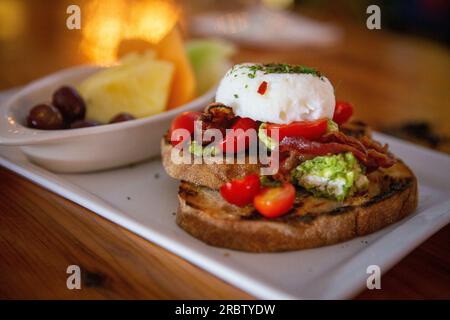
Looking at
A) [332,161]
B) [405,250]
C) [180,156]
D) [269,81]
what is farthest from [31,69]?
[405,250]

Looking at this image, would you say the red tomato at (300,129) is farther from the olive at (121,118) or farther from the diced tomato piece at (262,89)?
the olive at (121,118)

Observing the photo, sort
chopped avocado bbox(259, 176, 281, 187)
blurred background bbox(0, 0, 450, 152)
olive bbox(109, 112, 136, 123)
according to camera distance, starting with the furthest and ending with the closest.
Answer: blurred background bbox(0, 0, 450, 152) → olive bbox(109, 112, 136, 123) → chopped avocado bbox(259, 176, 281, 187)

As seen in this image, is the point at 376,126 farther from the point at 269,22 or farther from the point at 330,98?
the point at 269,22

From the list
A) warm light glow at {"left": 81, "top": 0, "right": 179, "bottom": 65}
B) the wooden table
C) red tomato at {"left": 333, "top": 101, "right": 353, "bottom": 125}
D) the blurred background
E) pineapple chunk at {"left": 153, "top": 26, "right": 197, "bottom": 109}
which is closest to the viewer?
the wooden table

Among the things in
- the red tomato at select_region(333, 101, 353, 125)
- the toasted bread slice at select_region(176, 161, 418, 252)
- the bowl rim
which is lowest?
the toasted bread slice at select_region(176, 161, 418, 252)

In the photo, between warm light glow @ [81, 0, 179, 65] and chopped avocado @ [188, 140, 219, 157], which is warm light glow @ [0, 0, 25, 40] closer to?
warm light glow @ [81, 0, 179, 65]

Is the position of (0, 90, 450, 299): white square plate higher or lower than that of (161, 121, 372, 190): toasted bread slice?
lower

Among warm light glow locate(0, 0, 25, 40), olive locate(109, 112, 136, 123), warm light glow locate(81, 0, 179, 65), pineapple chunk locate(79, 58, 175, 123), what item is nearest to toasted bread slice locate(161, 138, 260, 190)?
olive locate(109, 112, 136, 123)

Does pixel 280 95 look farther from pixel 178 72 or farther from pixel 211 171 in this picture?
pixel 178 72
